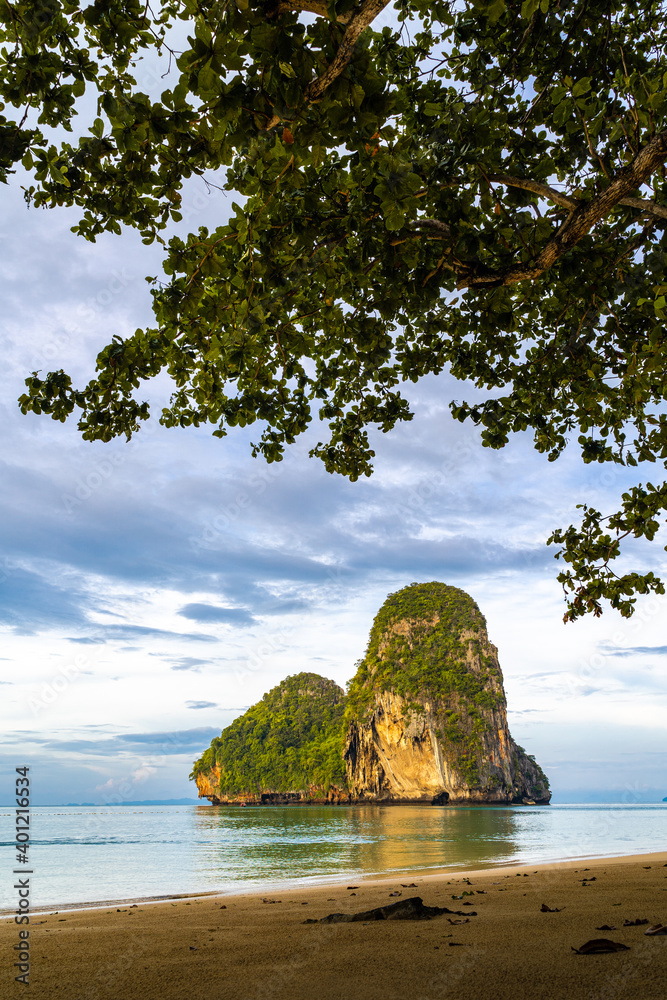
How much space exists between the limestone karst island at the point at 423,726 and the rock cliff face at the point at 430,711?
0.13 metres

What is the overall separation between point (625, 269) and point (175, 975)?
228 inches

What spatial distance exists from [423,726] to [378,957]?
75063 millimetres

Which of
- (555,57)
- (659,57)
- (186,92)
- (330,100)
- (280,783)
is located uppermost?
(659,57)

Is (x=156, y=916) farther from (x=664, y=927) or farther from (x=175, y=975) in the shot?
(x=664, y=927)

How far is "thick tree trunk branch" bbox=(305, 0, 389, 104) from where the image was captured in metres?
2.16

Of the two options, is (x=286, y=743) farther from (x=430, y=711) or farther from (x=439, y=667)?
(x=439, y=667)

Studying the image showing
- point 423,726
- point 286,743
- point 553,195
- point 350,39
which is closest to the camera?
point 350,39

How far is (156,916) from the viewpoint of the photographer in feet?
23.1

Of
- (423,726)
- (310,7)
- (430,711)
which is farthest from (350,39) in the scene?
(423,726)

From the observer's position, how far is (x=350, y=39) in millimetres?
2211

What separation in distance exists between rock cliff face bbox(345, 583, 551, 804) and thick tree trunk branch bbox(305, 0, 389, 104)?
252 feet

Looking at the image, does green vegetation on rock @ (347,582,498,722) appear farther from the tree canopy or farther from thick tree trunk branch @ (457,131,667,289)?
thick tree trunk branch @ (457,131,667,289)

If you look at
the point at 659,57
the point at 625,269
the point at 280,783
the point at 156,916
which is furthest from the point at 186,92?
the point at 280,783

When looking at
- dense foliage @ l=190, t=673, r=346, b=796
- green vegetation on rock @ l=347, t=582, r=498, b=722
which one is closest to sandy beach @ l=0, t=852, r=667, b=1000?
green vegetation on rock @ l=347, t=582, r=498, b=722
